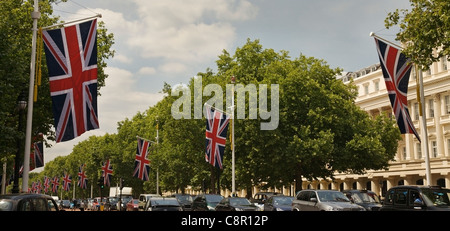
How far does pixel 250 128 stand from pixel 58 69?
2415cm

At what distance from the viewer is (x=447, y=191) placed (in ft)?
52.2

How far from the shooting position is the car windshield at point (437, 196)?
15500 millimetres

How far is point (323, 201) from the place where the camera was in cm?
2186

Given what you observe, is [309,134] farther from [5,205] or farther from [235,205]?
[5,205]

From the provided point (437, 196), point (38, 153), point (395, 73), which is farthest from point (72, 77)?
point (38, 153)

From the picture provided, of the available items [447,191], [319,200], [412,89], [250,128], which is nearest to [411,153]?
[412,89]

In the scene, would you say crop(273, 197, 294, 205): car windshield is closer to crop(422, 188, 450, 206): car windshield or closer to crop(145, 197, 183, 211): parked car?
crop(145, 197, 183, 211): parked car

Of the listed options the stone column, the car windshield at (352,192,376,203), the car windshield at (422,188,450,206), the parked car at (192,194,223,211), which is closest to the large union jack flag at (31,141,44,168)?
the parked car at (192,194,223,211)

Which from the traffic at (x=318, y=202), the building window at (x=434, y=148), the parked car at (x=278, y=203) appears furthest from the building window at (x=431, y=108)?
the parked car at (x=278, y=203)

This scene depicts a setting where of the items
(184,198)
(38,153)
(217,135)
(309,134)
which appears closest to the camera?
(217,135)

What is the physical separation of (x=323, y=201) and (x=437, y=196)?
6716 mm

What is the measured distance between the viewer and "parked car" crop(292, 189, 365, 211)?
2102cm

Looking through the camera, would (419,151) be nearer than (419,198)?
No

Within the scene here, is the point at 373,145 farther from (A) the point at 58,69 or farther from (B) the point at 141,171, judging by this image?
(A) the point at 58,69
